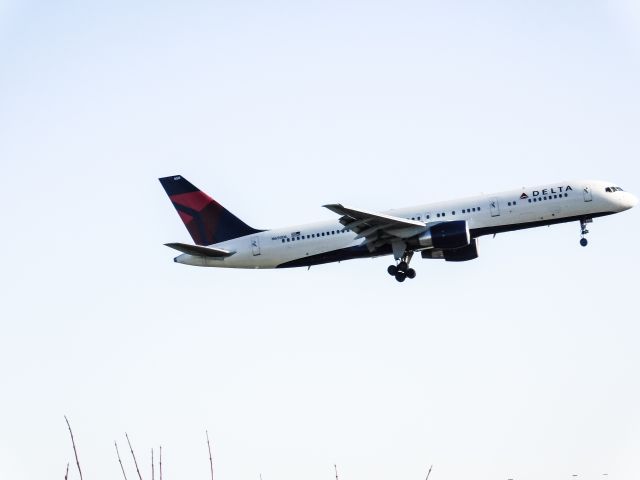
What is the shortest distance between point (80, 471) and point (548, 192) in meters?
46.2

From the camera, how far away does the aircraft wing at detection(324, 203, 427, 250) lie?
57.4m

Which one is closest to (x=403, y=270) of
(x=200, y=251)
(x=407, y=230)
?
(x=407, y=230)

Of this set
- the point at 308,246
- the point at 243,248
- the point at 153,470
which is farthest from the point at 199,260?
the point at 153,470

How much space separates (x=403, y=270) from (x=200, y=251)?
1234 centimetres

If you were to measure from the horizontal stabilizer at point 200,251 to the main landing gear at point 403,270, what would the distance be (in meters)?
10.2

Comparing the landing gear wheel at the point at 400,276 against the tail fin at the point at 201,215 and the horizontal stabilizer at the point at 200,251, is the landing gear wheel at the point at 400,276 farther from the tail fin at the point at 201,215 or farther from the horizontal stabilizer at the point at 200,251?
the horizontal stabilizer at the point at 200,251

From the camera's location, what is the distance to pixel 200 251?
61.9 meters

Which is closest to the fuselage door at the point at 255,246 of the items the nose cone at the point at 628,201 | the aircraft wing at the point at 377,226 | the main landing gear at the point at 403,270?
the aircraft wing at the point at 377,226

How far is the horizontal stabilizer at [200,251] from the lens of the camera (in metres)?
60.4

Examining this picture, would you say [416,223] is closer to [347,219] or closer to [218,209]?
[347,219]

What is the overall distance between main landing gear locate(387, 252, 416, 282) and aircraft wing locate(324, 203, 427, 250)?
1.92 meters

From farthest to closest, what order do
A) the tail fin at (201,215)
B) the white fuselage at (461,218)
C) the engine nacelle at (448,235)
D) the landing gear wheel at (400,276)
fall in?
the tail fin at (201,215) → the landing gear wheel at (400,276) → the white fuselage at (461,218) → the engine nacelle at (448,235)

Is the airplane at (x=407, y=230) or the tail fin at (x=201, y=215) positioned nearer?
the airplane at (x=407, y=230)

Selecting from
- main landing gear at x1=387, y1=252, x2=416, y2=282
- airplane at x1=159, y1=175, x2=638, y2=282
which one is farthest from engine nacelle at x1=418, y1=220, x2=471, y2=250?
main landing gear at x1=387, y1=252, x2=416, y2=282
